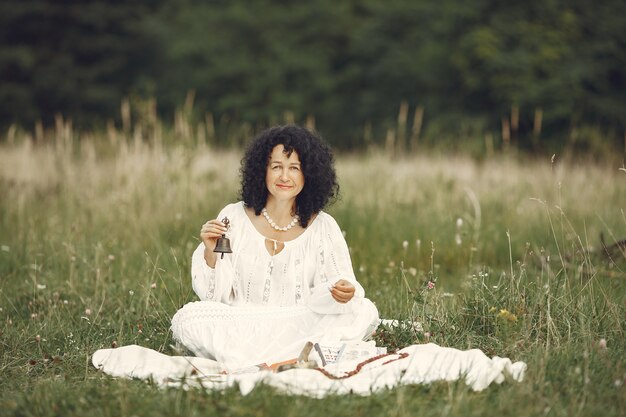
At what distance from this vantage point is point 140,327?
15.0 feet

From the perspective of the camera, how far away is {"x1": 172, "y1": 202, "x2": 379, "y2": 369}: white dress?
4.08 metres

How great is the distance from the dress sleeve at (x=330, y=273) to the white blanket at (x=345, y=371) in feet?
1.72

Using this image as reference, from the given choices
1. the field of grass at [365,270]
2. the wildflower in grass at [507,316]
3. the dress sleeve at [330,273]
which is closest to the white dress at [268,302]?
the dress sleeve at [330,273]

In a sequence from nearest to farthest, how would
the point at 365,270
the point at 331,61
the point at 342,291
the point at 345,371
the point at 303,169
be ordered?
1. the point at 345,371
2. the point at 342,291
3. the point at 303,169
4. the point at 365,270
5. the point at 331,61

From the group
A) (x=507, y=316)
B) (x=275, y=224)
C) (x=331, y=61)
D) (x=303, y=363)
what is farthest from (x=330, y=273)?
(x=331, y=61)

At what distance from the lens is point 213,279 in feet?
14.1

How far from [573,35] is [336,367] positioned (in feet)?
64.9

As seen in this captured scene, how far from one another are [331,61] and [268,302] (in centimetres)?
2681

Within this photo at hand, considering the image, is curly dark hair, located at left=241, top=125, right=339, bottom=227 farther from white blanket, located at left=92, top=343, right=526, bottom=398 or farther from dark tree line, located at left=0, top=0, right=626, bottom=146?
dark tree line, located at left=0, top=0, right=626, bottom=146

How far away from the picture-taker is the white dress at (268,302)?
4.08m

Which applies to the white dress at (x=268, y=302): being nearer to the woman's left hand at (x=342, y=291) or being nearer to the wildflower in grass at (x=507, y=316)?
the woman's left hand at (x=342, y=291)

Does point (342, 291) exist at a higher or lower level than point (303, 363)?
higher

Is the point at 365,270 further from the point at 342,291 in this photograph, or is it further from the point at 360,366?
the point at 360,366

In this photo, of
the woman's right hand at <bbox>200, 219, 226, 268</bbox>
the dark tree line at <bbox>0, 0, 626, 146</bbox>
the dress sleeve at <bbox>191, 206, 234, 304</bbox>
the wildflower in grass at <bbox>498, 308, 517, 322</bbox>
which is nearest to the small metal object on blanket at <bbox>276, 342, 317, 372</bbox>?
the dress sleeve at <bbox>191, 206, 234, 304</bbox>
